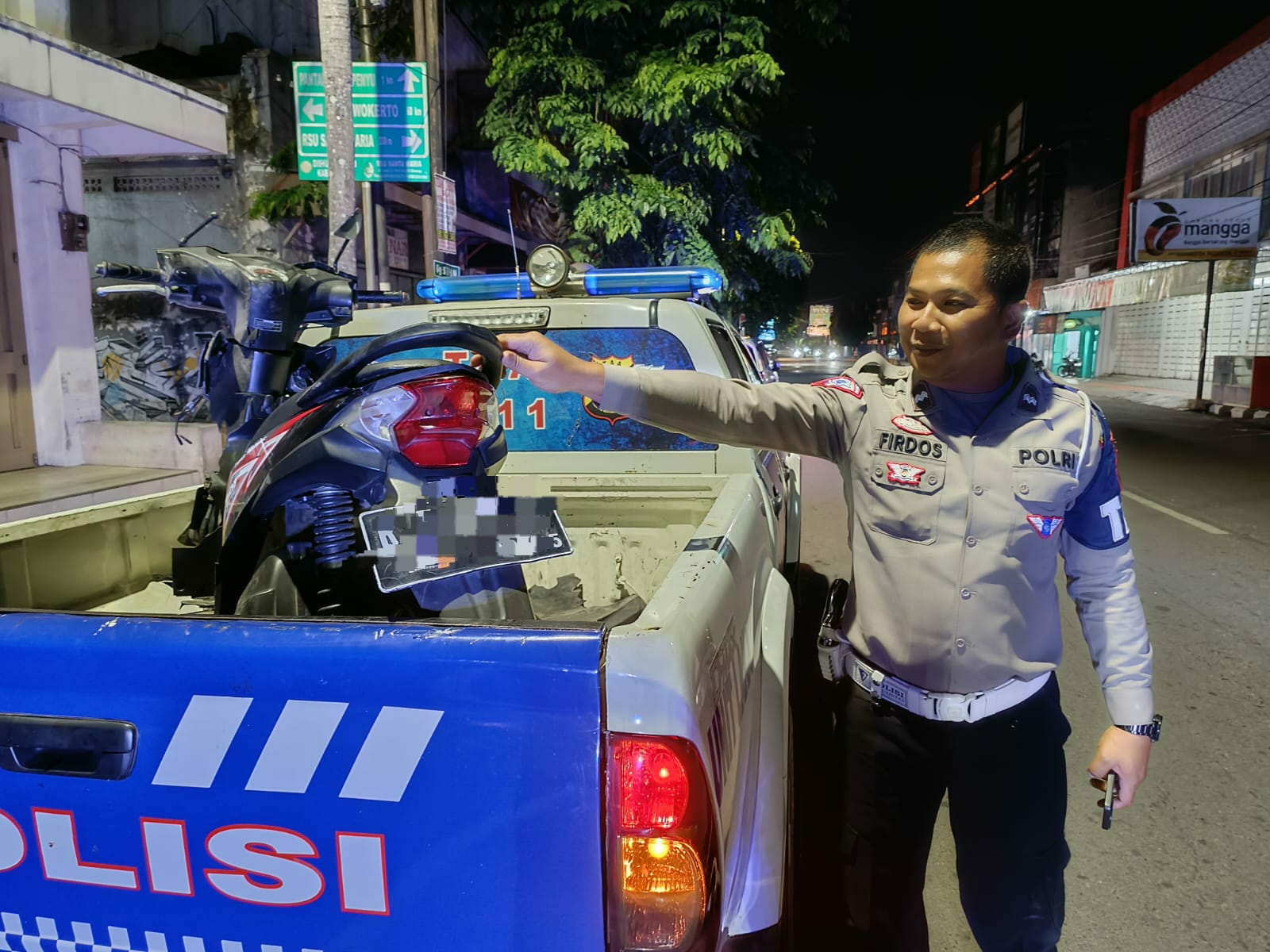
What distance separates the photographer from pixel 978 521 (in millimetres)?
1700

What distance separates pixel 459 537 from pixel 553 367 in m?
0.38

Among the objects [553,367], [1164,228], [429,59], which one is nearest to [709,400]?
[553,367]

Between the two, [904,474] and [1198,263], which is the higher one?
[1198,263]

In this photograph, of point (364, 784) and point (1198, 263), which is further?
point (1198, 263)

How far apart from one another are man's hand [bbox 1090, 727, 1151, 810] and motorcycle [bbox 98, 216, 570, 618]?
3.86 feet

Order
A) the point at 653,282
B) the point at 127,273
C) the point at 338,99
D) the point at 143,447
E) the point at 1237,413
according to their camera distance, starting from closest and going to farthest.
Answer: the point at 127,273 → the point at 653,282 → the point at 338,99 → the point at 143,447 → the point at 1237,413

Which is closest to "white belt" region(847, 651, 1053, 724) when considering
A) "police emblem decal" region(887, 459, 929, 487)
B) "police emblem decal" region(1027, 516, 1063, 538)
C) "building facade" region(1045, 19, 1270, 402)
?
"police emblem decal" region(1027, 516, 1063, 538)

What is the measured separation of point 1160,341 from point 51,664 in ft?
127

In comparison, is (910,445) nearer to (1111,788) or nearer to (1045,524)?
(1045,524)

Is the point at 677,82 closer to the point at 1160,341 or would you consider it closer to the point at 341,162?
the point at 341,162

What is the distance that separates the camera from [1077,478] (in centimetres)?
170

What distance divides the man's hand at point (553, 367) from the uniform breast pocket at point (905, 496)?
0.62 meters

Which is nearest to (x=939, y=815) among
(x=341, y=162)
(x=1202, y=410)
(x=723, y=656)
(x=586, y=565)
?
(x=586, y=565)

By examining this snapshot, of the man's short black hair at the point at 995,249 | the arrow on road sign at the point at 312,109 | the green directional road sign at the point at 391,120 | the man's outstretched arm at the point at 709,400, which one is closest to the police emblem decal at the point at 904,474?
the man's outstretched arm at the point at 709,400
